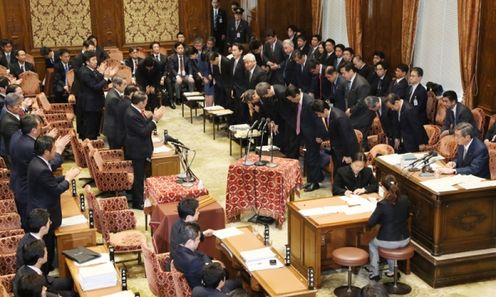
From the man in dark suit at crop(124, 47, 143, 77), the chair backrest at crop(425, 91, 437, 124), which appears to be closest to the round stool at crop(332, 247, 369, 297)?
the chair backrest at crop(425, 91, 437, 124)

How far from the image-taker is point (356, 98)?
12594 millimetres

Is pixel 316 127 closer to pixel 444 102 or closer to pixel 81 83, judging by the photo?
pixel 444 102

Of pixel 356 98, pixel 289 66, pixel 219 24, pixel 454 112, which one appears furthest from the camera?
pixel 219 24

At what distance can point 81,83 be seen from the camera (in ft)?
43.1

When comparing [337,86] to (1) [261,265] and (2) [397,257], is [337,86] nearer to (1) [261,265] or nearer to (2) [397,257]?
(2) [397,257]

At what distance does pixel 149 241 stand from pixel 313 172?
298 centimetres

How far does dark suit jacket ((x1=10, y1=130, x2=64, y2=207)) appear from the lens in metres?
8.71

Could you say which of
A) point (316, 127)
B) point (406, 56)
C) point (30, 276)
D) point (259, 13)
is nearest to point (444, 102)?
point (316, 127)

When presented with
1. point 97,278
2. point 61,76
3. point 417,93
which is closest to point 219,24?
point 61,76

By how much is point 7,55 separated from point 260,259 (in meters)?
11.1

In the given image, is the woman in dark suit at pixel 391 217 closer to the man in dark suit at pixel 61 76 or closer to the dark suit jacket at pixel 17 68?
the man in dark suit at pixel 61 76

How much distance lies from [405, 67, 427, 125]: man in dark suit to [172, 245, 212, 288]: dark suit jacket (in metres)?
6.36

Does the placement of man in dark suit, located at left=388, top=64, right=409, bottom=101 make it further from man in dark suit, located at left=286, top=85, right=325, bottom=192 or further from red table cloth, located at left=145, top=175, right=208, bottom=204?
red table cloth, located at left=145, top=175, right=208, bottom=204

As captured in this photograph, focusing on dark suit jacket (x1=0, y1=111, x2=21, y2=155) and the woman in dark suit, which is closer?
the woman in dark suit
